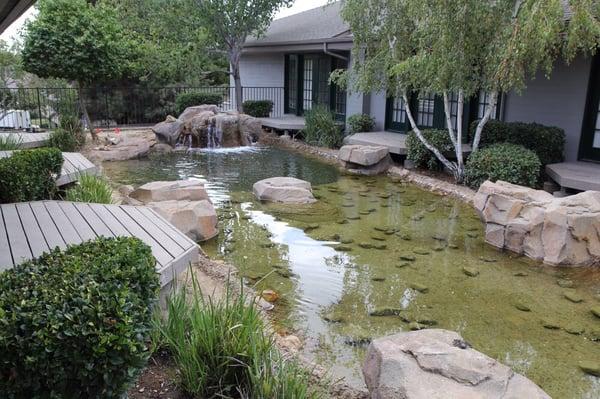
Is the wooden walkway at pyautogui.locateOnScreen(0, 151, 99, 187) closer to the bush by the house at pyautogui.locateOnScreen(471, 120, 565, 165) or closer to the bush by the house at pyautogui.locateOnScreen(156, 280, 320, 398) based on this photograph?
the bush by the house at pyautogui.locateOnScreen(156, 280, 320, 398)

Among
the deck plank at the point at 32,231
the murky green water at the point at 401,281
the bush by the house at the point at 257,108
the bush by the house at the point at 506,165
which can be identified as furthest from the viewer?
the bush by the house at the point at 257,108

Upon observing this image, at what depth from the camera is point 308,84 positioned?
17.4m

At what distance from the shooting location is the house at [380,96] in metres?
9.49

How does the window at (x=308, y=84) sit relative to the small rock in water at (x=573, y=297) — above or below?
above

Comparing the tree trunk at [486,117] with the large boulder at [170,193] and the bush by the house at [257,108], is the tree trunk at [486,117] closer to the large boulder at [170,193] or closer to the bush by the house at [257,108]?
the large boulder at [170,193]

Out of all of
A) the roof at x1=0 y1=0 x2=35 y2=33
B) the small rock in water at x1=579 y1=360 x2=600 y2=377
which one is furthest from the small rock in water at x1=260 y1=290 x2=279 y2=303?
the roof at x1=0 y1=0 x2=35 y2=33

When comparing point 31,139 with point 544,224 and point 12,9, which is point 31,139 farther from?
point 544,224

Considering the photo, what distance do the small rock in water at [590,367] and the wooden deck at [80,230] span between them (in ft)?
10.0

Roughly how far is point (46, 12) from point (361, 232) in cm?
904

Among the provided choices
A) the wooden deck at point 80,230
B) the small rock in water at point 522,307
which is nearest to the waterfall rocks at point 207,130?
the wooden deck at point 80,230

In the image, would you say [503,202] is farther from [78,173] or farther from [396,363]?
[78,173]

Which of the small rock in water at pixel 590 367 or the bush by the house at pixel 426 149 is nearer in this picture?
the small rock in water at pixel 590 367

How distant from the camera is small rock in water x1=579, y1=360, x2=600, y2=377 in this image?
12.5 ft

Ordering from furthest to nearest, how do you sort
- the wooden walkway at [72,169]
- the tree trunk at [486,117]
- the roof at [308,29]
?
the roof at [308,29] < the tree trunk at [486,117] < the wooden walkway at [72,169]
